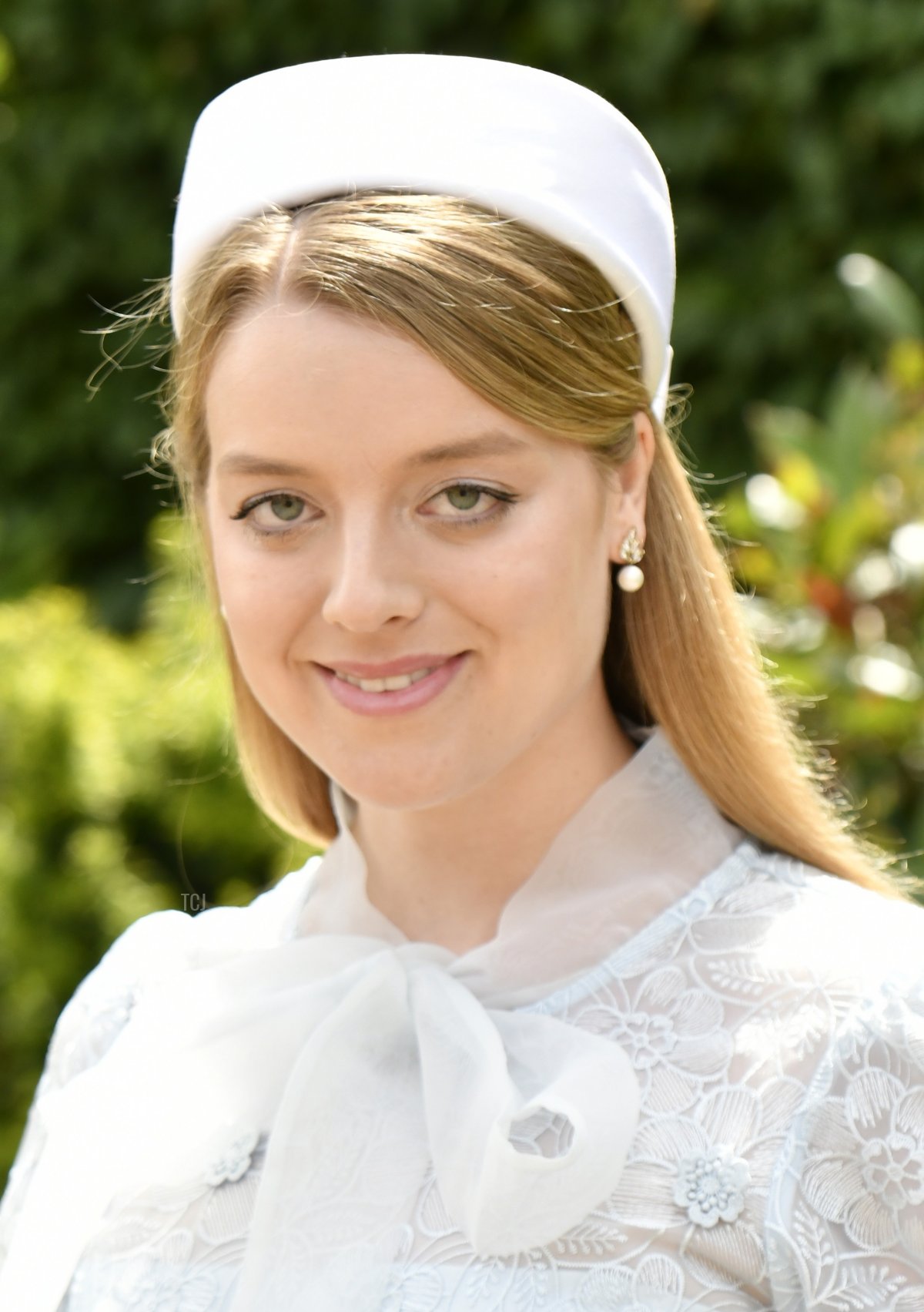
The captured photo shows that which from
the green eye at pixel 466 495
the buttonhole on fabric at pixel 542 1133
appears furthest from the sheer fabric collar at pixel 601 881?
the green eye at pixel 466 495

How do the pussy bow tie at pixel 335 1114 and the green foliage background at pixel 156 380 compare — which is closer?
the pussy bow tie at pixel 335 1114

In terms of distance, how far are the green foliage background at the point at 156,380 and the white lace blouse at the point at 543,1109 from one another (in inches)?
16.8

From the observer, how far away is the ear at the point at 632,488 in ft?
5.55

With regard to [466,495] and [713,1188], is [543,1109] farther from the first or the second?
[466,495]

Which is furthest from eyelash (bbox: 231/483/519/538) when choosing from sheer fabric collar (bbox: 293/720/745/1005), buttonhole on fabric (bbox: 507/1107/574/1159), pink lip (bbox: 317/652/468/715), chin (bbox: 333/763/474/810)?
buttonhole on fabric (bbox: 507/1107/574/1159)

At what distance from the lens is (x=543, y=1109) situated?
154 cm

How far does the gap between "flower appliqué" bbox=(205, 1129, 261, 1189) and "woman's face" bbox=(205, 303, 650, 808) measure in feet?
1.14

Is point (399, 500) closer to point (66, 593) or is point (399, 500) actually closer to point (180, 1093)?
point (180, 1093)

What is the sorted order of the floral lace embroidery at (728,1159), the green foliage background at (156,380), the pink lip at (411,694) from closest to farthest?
1. the floral lace embroidery at (728,1159)
2. the pink lip at (411,694)
3. the green foliage background at (156,380)

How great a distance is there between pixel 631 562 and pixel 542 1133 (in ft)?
1.83

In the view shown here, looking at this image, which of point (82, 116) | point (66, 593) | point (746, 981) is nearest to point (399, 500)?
point (746, 981)

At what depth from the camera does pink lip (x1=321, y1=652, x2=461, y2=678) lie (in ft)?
5.08

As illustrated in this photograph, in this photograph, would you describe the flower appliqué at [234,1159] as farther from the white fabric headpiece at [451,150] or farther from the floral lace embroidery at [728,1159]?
the white fabric headpiece at [451,150]

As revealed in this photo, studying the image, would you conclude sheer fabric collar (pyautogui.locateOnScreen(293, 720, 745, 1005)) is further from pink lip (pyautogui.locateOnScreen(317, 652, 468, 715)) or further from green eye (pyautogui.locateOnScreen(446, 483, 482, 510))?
green eye (pyautogui.locateOnScreen(446, 483, 482, 510))
